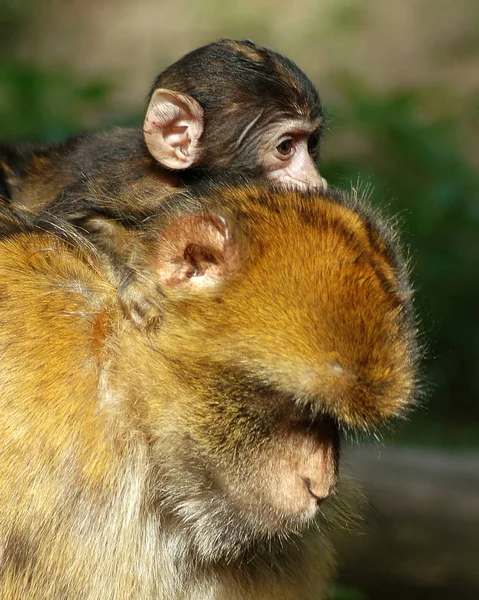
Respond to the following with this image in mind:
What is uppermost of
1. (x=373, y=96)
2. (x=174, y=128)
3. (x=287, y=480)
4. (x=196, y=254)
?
(x=196, y=254)

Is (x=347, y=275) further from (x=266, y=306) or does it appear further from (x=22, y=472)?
(x=22, y=472)

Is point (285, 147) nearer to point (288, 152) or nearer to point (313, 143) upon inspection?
point (288, 152)

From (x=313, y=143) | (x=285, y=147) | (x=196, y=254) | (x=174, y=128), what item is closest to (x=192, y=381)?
(x=196, y=254)

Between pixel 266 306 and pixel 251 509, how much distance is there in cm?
65

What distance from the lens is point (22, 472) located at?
317cm

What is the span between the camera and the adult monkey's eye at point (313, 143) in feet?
15.6

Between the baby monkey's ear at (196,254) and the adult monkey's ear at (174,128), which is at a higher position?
the baby monkey's ear at (196,254)

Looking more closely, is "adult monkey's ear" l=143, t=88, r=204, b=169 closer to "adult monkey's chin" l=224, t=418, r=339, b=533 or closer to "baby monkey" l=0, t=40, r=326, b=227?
"baby monkey" l=0, t=40, r=326, b=227

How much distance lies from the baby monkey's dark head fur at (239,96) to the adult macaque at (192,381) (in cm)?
123

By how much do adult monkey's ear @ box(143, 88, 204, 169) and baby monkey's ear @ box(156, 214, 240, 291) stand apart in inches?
52.1

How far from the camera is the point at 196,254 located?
125 inches

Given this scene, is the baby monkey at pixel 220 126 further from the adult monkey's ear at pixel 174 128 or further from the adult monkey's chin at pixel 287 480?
the adult monkey's chin at pixel 287 480

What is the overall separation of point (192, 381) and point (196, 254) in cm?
39

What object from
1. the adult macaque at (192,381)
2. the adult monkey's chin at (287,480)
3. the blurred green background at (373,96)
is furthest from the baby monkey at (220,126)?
the adult monkey's chin at (287,480)
